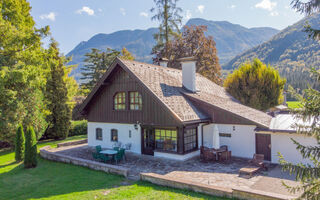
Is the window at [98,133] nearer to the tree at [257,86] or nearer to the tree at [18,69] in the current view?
the tree at [18,69]

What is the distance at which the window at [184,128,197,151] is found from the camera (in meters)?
13.7

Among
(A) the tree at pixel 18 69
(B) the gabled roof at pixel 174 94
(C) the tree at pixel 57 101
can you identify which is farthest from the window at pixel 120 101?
(C) the tree at pixel 57 101

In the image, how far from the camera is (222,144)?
566 inches

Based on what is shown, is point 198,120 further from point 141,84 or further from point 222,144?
point 141,84

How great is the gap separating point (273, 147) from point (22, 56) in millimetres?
18653

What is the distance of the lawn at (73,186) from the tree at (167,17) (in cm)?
2300

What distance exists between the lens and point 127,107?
15.9m

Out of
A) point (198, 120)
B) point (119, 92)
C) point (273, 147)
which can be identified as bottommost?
point (273, 147)

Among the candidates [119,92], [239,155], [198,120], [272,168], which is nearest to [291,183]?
[272,168]

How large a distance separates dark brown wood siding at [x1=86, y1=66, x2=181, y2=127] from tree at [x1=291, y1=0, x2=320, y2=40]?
826cm

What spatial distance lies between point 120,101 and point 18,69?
26.0 ft

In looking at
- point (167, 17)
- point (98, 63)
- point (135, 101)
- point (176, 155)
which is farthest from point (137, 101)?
point (98, 63)

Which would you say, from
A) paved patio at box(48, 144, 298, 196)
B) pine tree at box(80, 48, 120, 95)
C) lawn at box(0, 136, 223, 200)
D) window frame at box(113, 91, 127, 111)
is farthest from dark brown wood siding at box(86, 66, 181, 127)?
pine tree at box(80, 48, 120, 95)

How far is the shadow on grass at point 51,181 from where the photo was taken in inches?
365
